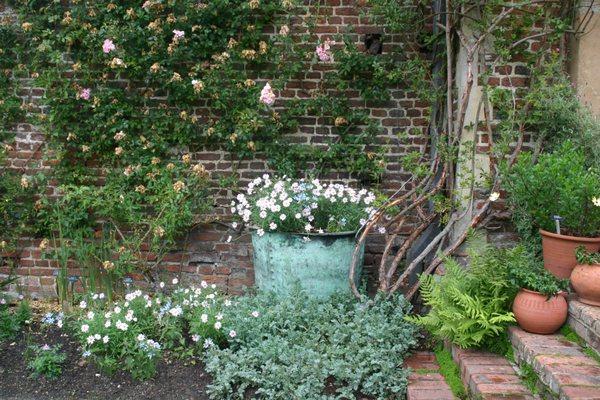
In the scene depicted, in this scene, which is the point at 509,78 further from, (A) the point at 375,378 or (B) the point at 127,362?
(B) the point at 127,362

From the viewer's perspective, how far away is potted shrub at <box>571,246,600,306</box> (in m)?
3.24

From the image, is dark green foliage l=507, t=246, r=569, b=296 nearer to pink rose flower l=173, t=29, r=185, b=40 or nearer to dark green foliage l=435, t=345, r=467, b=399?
dark green foliage l=435, t=345, r=467, b=399

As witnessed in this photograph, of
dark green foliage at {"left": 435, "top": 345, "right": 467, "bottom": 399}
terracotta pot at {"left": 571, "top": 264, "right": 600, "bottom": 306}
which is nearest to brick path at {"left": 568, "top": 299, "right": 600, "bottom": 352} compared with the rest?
terracotta pot at {"left": 571, "top": 264, "right": 600, "bottom": 306}

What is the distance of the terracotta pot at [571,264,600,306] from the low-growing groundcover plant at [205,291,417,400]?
1075 mm

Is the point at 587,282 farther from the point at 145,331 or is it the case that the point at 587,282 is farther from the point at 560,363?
the point at 145,331

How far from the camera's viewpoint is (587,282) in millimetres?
3262

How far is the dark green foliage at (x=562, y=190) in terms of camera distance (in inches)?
132

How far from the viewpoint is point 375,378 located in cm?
348

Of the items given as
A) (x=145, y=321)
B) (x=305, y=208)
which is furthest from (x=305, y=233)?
(x=145, y=321)

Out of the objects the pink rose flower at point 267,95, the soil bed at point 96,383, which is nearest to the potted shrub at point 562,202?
the pink rose flower at point 267,95

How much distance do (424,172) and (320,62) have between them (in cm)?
135

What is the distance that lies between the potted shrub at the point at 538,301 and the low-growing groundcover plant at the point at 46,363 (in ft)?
9.66

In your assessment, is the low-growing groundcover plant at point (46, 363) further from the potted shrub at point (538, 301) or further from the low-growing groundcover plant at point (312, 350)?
the potted shrub at point (538, 301)

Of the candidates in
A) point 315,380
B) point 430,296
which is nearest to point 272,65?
point 430,296
